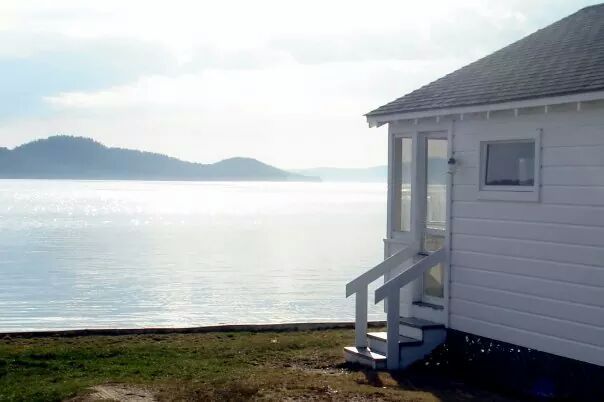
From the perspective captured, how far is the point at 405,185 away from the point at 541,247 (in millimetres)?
3094

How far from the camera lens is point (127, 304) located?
27328 millimetres

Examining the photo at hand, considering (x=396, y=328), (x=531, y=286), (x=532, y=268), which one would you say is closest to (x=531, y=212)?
(x=532, y=268)

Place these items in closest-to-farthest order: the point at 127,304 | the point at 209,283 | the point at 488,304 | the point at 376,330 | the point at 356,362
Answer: the point at 488,304, the point at 356,362, the point at 376,330, the point at 127,304, the point at 209,283

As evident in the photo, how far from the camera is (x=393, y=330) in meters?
12.2

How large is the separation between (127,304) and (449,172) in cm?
1706

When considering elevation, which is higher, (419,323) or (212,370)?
(419,323)

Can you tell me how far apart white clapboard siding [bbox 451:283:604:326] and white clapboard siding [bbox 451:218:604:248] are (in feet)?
2.45

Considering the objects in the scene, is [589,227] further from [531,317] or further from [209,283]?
[209,283]

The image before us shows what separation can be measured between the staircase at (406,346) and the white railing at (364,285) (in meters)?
0.17

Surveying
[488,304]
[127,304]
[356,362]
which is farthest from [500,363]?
[127,304]

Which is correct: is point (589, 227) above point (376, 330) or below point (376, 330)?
above

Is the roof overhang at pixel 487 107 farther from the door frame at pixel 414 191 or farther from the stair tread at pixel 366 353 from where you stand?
the stair tread at pixel 366 353

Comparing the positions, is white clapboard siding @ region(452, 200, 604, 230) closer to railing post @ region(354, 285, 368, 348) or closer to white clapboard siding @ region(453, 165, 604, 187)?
white clapboard siding @ region(453, 165, 604, 187)

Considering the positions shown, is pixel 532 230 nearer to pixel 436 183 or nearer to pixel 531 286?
pixel 531 286
